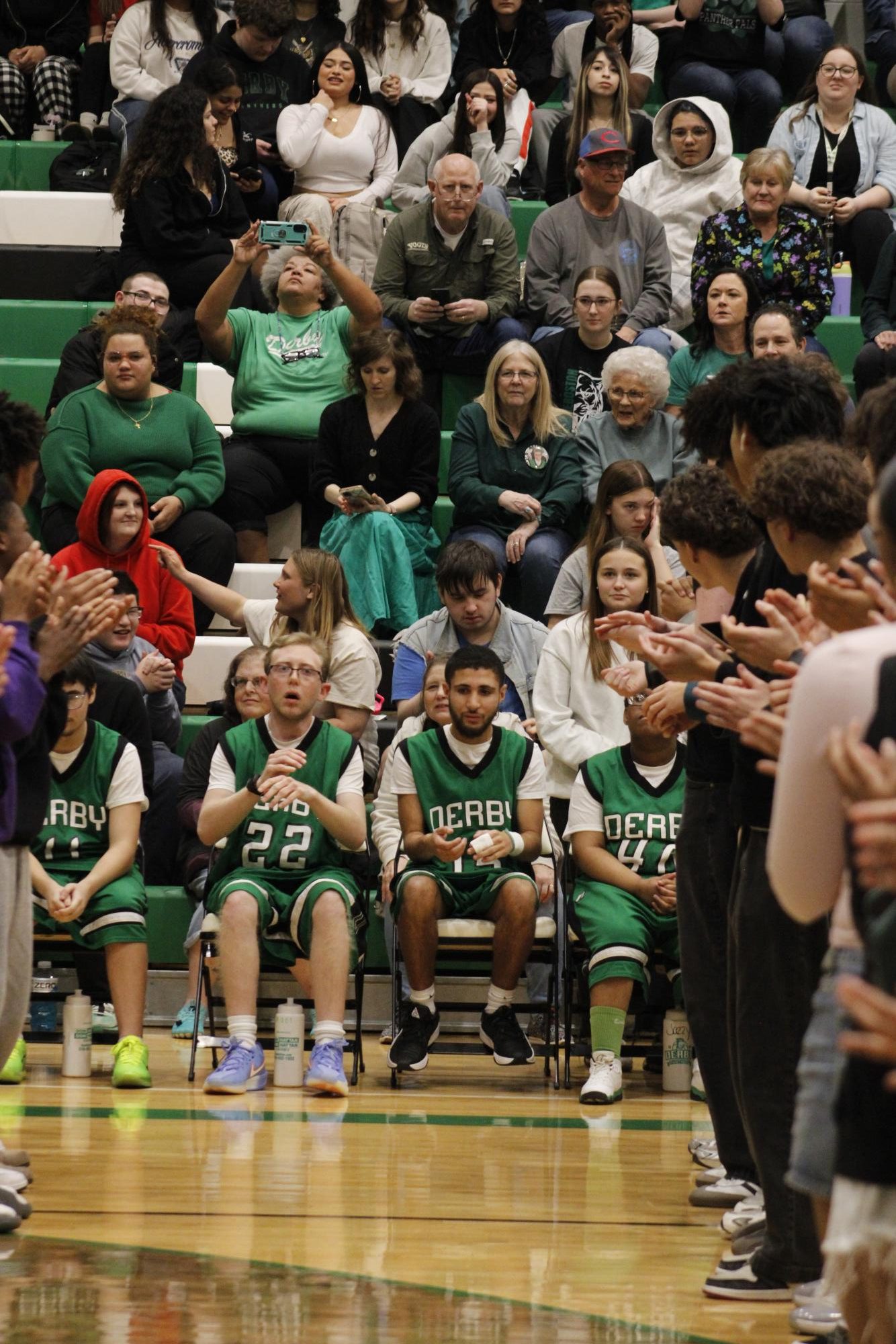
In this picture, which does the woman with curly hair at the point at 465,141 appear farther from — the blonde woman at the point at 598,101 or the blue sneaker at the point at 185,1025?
the blue sneaker at the point at 185,1025

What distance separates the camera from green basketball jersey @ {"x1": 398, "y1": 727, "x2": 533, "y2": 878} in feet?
18.8

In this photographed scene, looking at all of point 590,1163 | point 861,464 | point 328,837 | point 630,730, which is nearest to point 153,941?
point 328,837

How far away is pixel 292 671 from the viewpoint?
563 cm

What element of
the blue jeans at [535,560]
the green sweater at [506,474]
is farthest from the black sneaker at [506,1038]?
the green sweater at [506,474]

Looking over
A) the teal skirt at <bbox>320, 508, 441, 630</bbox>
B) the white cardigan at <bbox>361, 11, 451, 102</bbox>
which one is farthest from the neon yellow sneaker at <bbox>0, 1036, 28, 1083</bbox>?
the white cardigan at <bbox>361, 11, 451, 102</bbox>

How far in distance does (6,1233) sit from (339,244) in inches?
230

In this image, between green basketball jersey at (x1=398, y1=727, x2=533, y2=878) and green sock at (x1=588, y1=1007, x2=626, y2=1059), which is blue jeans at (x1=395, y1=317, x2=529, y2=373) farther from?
green sock at (x1=588, y1=1007, x2=626, y2=1059)

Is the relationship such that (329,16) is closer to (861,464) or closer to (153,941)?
(153,941)

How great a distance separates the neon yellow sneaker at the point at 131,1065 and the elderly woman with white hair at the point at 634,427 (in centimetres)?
290

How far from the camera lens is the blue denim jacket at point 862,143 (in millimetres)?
8734

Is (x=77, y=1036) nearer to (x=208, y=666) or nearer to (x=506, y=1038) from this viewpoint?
(x=506, y=1038)

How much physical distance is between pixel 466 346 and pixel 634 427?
3.44 feet

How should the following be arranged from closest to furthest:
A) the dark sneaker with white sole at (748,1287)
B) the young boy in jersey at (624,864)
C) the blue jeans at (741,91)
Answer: the dark sneaker with white sole at (748,1287) → the young boy in jersey at (624,864) → the blue jeans at (741,91)

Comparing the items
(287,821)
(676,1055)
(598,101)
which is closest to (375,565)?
(287,821)
